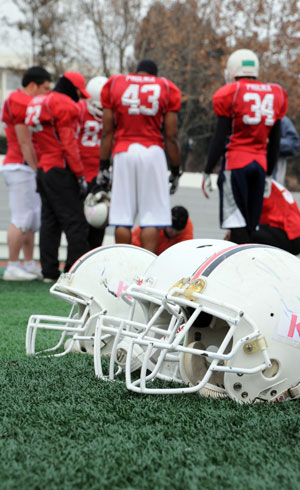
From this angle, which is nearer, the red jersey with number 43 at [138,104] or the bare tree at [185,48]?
the red jersey with number 43 at [138,104]

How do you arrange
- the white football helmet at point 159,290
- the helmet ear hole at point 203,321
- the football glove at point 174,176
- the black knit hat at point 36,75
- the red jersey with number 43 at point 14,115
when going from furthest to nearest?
the black knit hat at point 36,75, the red jersey with number 43 at point 14,115, the football glove at point 174,176, the helmet ear hole at point 203,321, the white football helmet at point 159,290

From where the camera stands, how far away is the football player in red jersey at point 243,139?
183 inches

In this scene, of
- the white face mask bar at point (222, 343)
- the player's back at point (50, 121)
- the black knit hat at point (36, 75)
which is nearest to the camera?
the white face mask bar at point (222, 343)

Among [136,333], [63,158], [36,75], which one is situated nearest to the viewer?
[136,333]

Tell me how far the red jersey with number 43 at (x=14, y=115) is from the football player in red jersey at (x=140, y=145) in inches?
45.1

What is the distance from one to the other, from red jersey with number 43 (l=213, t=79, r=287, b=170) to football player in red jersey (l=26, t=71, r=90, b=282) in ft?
4.41

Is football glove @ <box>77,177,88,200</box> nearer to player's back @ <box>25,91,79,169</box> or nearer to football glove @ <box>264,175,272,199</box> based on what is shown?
player's back @ <box>25,91,79,169</box>

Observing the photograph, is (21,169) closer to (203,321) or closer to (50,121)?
(50,121)

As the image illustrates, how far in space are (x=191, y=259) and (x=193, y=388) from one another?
486 mm

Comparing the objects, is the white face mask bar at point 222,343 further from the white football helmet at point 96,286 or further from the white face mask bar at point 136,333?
the white football helmet at point 96,286

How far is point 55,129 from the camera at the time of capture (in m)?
5.52

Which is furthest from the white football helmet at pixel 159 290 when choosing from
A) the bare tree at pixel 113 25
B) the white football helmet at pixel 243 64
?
the bare tree at pixel 113 25

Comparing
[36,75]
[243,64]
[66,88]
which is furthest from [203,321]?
[36,75]

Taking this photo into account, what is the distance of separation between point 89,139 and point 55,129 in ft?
1.82
